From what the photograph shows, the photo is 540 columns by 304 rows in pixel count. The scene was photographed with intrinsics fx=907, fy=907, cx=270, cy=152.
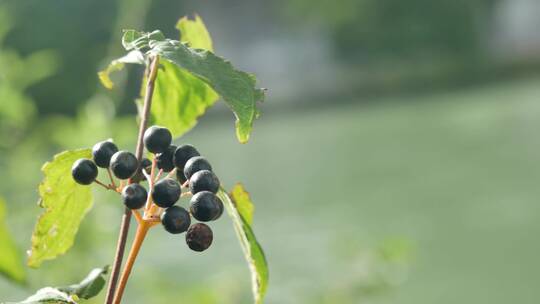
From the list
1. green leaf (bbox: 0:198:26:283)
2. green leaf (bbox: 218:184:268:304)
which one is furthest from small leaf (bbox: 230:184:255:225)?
green leaf (bbox: 0:198:26:283)

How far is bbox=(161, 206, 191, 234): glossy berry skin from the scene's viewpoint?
328 millimetres

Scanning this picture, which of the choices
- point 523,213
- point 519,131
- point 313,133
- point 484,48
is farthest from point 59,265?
point 484,48

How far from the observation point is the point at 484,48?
19266 mm

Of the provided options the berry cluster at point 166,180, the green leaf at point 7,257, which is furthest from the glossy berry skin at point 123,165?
the green leaf at point 7,257

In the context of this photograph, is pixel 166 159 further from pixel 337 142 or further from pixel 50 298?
pixel 337 142

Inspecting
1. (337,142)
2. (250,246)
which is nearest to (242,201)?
(250,246)

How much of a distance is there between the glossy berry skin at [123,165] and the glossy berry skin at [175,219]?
3cm

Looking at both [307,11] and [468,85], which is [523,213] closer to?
[468,85]

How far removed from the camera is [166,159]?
37 centimetres

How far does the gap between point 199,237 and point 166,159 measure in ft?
0.17

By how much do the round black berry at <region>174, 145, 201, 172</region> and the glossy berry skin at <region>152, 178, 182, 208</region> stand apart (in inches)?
1.0

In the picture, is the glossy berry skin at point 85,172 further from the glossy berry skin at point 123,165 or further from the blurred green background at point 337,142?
the blurred green background at point 337,142

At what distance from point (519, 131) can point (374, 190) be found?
2.33m

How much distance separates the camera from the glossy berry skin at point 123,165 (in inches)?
14.0
